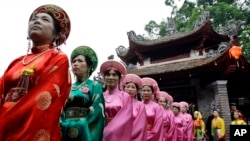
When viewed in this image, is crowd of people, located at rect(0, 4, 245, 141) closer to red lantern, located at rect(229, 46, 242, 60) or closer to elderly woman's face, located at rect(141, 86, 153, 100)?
elderly woman's face, located at rect(141, 86, 153, 100)

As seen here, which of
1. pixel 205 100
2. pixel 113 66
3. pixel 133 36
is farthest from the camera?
pixel 133 36

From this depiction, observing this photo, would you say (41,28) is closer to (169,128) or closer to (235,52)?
(169,128)

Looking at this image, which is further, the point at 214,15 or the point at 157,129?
the point at 214,15

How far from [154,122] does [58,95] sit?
4.00 meters

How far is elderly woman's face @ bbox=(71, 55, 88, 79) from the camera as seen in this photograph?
12.5 ft

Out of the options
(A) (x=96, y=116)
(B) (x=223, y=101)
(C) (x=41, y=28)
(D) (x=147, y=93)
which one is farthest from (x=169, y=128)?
(B) (x=223, y=101)

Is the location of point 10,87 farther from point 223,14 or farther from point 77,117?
point 223,14

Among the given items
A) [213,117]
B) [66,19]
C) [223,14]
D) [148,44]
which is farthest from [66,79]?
[223,14]

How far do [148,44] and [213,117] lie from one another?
628 centimetres

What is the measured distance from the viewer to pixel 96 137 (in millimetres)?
3469

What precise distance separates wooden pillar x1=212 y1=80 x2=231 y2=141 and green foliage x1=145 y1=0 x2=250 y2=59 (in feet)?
34.3

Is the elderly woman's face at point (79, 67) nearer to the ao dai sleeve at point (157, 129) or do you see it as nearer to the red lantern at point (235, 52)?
the ao dai sleeve at point (157, 129)

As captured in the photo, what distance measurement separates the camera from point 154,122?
20.8ft

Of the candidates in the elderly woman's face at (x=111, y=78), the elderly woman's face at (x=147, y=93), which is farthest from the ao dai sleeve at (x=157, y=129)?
the elderly woman's face at (x=111, y=78)
